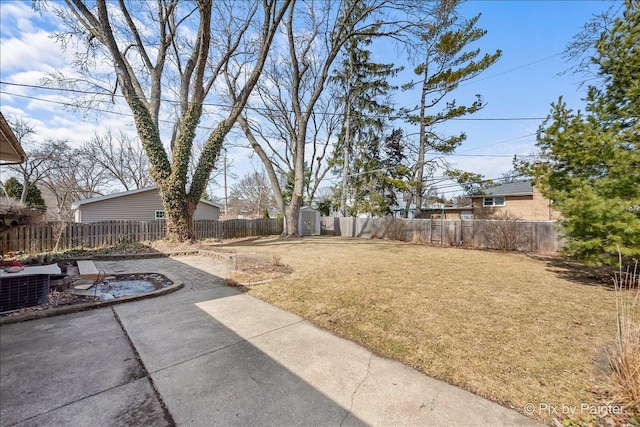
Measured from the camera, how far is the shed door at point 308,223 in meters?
18.2

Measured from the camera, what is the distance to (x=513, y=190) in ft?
66.5

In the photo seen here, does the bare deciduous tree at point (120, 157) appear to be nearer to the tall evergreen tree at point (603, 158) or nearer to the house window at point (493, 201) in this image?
the tall evergreen tree at point (603, 158)

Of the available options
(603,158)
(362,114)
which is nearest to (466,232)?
(603,158)

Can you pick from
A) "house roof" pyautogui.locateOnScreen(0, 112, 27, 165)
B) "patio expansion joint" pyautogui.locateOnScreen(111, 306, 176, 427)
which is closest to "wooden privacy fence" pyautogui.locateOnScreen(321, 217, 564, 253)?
"patio expansion joint" pyautogui.locateOnScreen(111, 306, 176, 427)

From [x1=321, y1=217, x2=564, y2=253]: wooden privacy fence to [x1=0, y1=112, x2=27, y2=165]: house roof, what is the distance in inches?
466

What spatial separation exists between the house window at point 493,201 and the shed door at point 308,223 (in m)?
14.3

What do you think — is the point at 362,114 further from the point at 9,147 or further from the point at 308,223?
the point at 9,147

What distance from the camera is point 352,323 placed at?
3354mm

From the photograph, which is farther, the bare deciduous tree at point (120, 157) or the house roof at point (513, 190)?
the bare deciduous tree at point (120, 157)

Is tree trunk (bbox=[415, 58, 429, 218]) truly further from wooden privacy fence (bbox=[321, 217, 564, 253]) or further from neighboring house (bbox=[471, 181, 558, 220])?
neighboring house (bbox=[471, 181, 558, 220])

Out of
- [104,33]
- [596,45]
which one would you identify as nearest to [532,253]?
[596,45]

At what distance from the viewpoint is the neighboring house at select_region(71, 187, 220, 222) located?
1294cm

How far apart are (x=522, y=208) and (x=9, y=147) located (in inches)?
1007

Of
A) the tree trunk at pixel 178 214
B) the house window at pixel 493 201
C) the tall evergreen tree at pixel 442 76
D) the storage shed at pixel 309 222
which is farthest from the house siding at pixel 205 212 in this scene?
the house window at pixel 493 201
